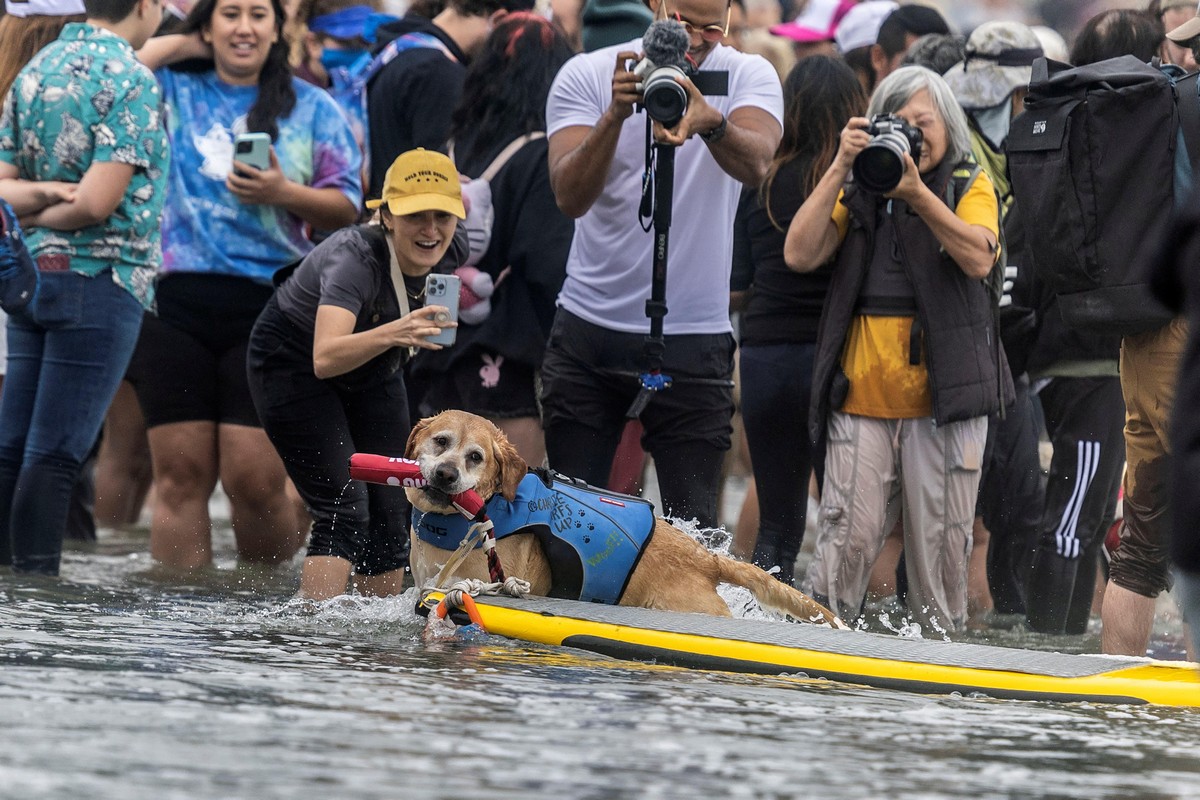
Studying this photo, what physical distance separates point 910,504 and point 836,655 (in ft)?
4.60

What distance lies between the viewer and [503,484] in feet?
18.9

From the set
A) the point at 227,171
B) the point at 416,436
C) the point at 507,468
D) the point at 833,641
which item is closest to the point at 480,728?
the point at 833,641

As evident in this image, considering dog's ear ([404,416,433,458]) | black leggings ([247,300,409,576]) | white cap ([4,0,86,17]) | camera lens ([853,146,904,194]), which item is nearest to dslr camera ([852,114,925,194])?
camera lens ([853,146,904,194])

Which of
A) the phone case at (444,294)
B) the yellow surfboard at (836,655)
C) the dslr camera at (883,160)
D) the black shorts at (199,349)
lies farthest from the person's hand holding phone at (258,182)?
the dslr camera at (883,160)

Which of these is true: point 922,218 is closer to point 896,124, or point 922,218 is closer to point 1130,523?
point 896,124

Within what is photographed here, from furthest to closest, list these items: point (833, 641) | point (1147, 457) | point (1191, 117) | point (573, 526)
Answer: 1. point (573, 526)
2. point (1147, 457)
3. point (1191, 117)
4. point (833, 641)

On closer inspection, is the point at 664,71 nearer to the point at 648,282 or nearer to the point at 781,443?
the point at 648,282

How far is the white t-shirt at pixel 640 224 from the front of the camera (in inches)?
246

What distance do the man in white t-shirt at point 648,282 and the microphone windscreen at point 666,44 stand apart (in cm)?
24

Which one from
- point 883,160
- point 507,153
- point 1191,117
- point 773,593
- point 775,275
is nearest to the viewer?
point 1191,117

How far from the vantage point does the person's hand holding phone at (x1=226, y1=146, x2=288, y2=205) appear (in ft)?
23.5

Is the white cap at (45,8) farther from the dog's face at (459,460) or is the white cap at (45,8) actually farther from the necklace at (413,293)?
the dog's face at (459,460)

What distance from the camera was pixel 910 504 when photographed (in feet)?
20.5

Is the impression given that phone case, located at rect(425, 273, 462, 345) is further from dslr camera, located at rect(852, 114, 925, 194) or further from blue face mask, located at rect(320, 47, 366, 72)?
blue face mask, located at rect(320, 47, 366, 72)
